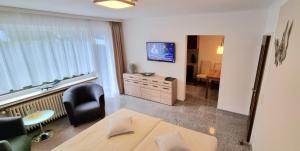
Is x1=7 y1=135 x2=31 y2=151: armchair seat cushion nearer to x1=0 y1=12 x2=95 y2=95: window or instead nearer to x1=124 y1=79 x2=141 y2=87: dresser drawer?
x1=0 y1=12 x2=95 y2=95: window

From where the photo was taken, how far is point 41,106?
3.06m

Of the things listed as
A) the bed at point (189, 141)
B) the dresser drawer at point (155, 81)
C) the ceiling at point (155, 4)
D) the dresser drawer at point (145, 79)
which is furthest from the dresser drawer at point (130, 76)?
the bed at point (189, 141)

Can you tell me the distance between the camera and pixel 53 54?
3314 millimetres

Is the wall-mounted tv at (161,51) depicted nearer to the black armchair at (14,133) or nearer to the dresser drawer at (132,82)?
the dresser drawer at (132,82)

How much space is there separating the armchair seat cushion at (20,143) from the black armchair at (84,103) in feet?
2.97

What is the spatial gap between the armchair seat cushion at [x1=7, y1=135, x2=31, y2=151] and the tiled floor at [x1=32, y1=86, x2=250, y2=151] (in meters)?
0.51

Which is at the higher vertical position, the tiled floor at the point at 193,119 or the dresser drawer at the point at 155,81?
the dresser drawer at the point at 155,81

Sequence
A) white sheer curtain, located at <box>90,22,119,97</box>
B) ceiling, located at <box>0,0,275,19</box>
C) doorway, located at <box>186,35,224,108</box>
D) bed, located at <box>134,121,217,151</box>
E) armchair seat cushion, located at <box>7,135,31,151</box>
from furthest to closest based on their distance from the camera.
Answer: doorway, located at <box>186,35,224,108</box>
white sheer curtain, located at <box>90,22,119,97</box>
ceiling, located at <box>0,0,275,19</box>
armchair seat cushion, located at <box>7,135,31,151</box>
bed, located at <box>134,121,217,151</box>

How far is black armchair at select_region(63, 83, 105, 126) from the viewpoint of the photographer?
10.0 ft

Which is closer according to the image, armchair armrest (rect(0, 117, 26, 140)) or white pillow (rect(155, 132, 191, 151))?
white pillow (rect(155, 132, 191, 151))

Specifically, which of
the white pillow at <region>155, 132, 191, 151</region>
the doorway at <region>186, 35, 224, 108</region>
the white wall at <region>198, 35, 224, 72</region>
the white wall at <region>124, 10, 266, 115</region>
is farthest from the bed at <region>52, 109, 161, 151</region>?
the white wall at <region>198, 35, 224, 72</region>

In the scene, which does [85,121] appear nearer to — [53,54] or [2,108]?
[2,108]

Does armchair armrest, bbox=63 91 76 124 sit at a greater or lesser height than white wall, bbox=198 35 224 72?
lesser

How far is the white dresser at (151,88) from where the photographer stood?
3974 millimetres
